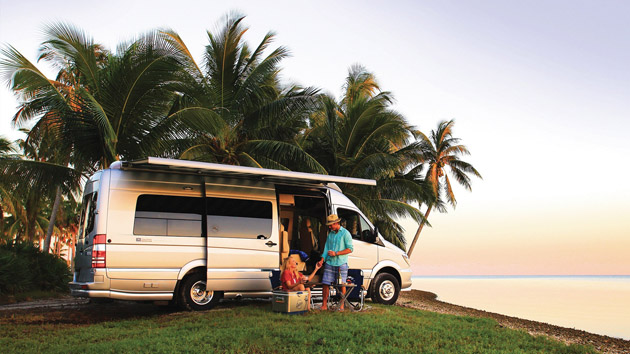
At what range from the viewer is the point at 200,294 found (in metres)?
10.2

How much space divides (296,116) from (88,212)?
34.7 feet

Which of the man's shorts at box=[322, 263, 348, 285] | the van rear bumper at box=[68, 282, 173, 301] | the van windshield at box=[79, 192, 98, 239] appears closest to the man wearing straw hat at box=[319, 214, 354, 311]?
the man's shorts at box=[322, 263, 348, 285]

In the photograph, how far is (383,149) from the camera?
2216 centimetres

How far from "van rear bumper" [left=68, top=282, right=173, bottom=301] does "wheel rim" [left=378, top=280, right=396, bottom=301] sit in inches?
182

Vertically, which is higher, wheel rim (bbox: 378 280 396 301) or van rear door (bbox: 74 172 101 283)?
van rear door (bbox: 74 172 101 283)

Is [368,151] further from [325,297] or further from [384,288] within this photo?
[325,297]

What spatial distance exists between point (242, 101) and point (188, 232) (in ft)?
29.5

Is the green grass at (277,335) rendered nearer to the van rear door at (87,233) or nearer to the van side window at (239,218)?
the van rear door at (87,233)

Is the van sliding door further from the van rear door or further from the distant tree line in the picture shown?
the distant tree line

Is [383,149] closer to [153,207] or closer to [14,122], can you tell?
[153,207]

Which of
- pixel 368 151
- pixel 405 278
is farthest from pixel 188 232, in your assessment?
pixel 368 151

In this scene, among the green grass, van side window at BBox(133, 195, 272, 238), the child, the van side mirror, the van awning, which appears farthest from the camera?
the van side mirror

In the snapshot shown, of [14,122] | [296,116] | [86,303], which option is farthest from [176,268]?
[14,122]

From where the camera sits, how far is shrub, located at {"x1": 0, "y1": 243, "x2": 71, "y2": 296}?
14.4m
